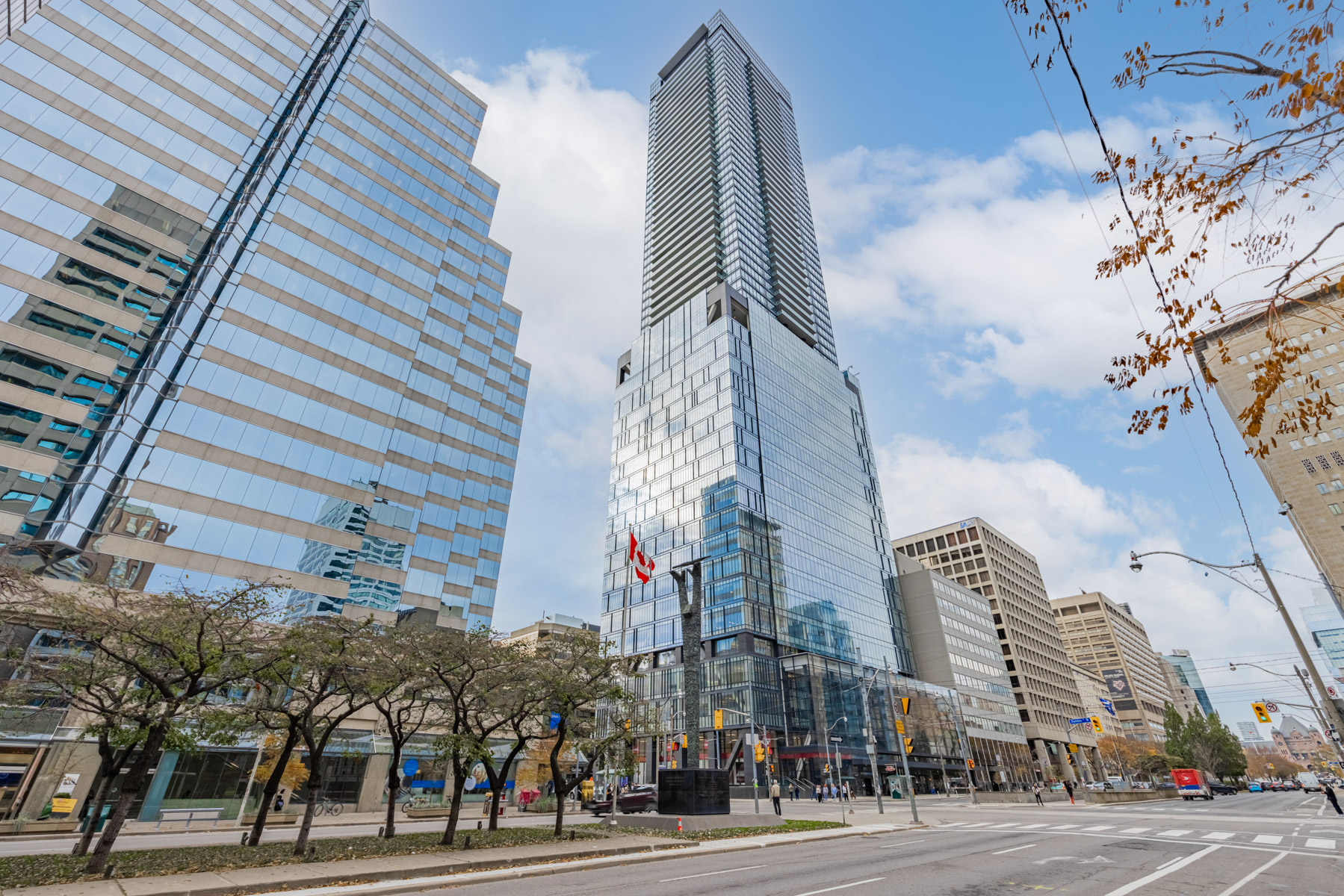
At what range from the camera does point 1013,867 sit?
14594 mm

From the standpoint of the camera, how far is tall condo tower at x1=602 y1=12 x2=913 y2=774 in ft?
257

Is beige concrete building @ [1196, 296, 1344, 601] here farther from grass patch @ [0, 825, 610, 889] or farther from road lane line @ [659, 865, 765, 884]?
grass patch @ [0, 825, 610, 889]

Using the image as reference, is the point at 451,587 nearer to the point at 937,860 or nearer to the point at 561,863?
the point at 561,863

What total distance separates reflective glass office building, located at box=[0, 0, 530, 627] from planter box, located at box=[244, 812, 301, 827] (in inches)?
460

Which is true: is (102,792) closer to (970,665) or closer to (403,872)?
(403,872)

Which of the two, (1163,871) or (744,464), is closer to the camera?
(1163,871)

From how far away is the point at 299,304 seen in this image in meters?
46.3

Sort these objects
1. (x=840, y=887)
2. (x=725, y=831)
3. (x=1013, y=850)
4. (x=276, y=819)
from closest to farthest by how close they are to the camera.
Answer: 1. (x=840, y=887)
2. (x=1013, y=850)
3. (x=725, y=831)
4. (x=276, y=819)

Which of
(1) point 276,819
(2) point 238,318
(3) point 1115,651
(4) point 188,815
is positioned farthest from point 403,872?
(3) point 1115,651

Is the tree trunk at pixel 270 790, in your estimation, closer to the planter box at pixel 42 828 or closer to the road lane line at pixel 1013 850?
the planter box at pixel 42 828

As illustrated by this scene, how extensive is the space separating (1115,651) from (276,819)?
19236 centimetres

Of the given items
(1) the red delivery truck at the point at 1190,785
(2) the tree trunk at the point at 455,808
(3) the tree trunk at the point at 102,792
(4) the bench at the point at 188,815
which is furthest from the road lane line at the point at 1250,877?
(1) the red delivery truck at the point at 1190,785

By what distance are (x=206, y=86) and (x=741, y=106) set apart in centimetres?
13250

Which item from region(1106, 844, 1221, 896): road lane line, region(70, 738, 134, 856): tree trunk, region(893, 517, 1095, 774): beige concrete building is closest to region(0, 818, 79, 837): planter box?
region(70, 738, 134, 856): tree trunk
